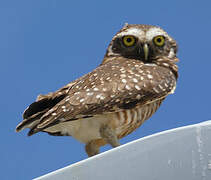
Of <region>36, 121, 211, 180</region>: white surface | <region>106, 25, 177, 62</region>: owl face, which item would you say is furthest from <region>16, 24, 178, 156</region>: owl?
<region>36, 121, 211, 180</region>: white surface

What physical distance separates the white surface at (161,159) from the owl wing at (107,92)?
1.43 meters

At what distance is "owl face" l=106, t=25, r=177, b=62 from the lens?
16.0ft

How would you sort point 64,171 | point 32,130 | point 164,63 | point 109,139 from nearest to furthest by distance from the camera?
point 64,171
point 32,130
point 109,139
point 164,63

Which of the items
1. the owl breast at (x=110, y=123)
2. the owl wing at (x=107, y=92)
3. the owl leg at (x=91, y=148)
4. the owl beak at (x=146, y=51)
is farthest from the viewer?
the owl beak at (x=146, y=51)

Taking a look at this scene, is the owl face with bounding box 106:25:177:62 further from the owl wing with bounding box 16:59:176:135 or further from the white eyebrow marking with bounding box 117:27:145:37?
the owl wing with bounding box 16:59:176:135

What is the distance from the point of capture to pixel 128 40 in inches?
196

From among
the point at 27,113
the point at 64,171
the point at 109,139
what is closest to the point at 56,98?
the point at 27,113

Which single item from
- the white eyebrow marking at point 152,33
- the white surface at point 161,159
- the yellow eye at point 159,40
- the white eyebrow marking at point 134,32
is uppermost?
the white eyebrow marking at point 134,32

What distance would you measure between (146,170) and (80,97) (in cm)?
176

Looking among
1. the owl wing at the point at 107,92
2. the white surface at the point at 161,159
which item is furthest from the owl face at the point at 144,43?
the white surface at the point at 161,159

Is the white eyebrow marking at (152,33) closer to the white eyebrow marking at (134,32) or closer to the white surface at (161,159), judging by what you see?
the white eyebrow marking at (134,32)

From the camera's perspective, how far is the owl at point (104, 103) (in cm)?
376

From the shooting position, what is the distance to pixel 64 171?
2.39 meters

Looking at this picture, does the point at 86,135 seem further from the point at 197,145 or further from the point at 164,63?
the point at 197,145
